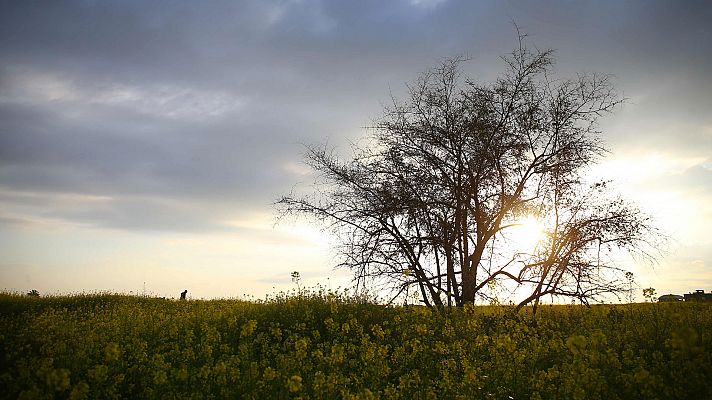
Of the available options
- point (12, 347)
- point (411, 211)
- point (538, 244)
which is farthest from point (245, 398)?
point (538, 244)

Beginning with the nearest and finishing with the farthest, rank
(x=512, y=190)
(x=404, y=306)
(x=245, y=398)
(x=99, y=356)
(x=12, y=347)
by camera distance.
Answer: (x=245, y=398) → (x=99, y=356) → (x=12, y=347) → (x=404, y=306) → (x=512, y=190)

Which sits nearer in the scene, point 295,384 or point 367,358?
point 295,384

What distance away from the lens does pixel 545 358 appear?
10586 millimetres

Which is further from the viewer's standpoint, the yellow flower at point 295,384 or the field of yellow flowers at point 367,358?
the field of yellow flowers at point 367,358

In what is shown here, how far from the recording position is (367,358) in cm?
830

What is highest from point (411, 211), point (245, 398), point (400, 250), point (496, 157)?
point (496, 157)

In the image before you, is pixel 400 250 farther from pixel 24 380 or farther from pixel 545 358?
pixel 24 380

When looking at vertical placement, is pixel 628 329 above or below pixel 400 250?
below

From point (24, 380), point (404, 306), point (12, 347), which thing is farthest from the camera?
point (404, 306)

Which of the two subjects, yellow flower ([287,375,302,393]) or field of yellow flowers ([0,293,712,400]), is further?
field of yellow flowers ([0,293,712,400])

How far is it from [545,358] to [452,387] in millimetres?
3802

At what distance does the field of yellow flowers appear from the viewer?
689 cm

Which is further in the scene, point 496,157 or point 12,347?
point 496,157

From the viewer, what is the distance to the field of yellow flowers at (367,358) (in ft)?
22.6
